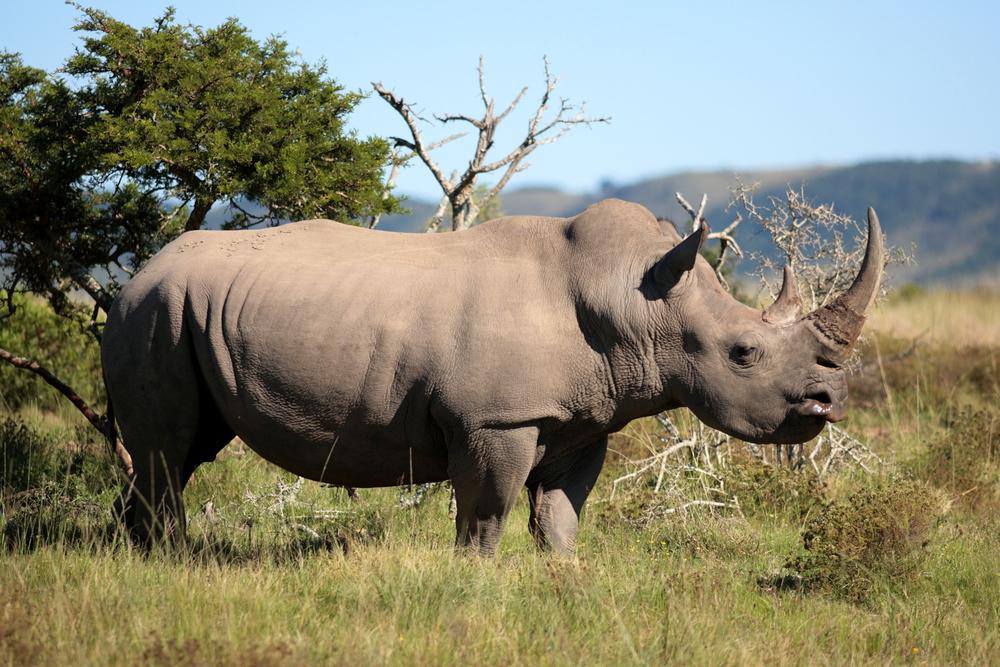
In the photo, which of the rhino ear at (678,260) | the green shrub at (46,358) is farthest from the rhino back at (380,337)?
the green shrub at (46,358)

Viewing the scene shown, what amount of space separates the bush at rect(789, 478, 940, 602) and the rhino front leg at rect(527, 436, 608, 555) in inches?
Answer: 47.8

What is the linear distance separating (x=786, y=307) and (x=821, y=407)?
1.75 feet

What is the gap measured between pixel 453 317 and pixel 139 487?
201 centimetres

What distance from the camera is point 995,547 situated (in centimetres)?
732

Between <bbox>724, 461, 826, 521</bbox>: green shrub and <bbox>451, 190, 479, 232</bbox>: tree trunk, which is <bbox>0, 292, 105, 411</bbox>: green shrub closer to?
<bbox>451, 190, 479, 232</bbox>: tree trunk

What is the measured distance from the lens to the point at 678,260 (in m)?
6.00

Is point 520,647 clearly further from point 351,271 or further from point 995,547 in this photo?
point 995,547

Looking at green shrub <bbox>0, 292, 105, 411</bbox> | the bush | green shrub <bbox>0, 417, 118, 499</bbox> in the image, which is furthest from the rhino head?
green shrub <bbox>0, 292, 105, 411</bbox>

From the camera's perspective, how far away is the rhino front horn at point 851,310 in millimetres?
6000

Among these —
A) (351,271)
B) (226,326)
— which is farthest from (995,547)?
(226,326)

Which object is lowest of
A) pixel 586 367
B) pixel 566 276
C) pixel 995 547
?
pixel 995 547

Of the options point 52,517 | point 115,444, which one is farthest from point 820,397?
point 115,444

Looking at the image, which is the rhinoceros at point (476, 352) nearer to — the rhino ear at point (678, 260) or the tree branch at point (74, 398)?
the rhino ear at point (678, 260)

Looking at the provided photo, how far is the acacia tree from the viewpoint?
27.1ft
